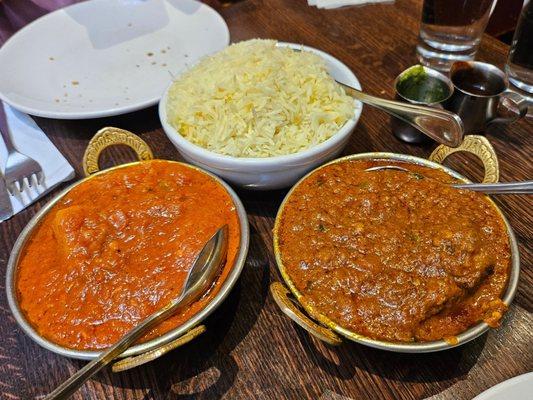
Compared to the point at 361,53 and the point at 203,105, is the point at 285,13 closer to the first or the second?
the point at 361,53

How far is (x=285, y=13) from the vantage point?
9.00ft

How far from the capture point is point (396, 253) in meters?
1.20

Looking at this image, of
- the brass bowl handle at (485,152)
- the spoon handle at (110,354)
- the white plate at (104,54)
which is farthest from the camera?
the white plate at (104,54)

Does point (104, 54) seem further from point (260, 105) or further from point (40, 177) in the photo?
point (260, 105)

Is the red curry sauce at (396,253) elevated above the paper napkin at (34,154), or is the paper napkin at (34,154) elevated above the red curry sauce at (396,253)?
the red curry sauce at (396,253)

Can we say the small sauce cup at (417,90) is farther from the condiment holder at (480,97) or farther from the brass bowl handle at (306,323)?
the brass bowl handle at (306,323)

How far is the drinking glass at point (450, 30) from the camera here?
6.85 ft

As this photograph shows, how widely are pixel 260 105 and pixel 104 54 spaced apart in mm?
1295

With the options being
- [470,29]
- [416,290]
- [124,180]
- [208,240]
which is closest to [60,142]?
[124,180]

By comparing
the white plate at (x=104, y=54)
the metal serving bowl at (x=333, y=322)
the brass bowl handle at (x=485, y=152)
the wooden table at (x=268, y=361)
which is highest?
the brass bowl handle at (x=485, y=152)

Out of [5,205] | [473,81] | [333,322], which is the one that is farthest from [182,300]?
[473,81]

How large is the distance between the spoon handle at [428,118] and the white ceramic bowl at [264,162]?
12cm

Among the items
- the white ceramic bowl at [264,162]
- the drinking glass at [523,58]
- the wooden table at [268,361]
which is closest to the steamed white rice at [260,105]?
the white ceramic bowl at [264,162]

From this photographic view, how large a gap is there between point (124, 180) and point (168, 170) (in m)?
0.16
